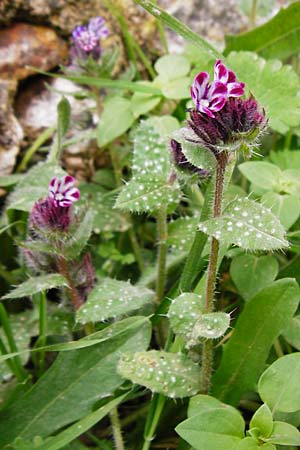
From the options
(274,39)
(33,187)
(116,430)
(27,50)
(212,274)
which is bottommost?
(116,430)

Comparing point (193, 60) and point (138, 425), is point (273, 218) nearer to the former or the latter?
point (138, 425)

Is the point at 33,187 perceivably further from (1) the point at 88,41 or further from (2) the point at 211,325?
(2) the point at 211,325

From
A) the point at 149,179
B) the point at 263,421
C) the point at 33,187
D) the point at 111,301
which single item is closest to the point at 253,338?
the point at 263,421

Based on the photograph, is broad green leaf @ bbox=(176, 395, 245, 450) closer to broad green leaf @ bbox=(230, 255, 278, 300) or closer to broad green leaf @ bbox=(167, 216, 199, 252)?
broad green leaf @ bbox=(230, 255, 278, 300)

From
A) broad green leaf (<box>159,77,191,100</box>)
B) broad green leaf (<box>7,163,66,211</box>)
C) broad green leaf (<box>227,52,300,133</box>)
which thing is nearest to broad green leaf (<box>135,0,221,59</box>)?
broad green leaf (<box>227,52,300,133</box>)

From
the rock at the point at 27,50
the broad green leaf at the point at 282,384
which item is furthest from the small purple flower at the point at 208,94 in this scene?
the rock at the point at 27,50

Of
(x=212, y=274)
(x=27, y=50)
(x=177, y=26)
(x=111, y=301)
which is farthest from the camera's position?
(x=27, y=50)

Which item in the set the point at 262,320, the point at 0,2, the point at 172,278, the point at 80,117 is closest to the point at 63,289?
the point at 172,278
